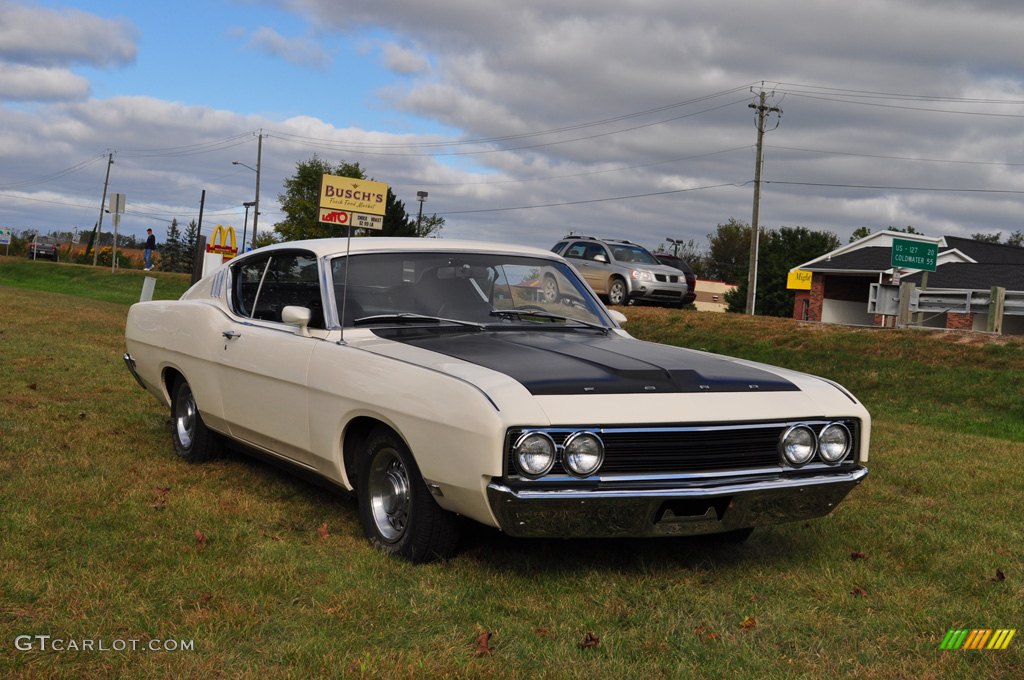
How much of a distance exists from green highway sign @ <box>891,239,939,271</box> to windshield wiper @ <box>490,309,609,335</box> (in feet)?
55.5

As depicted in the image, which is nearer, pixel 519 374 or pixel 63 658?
pixel 63 658

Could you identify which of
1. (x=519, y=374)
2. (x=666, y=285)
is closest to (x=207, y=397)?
(x=519, y=374)

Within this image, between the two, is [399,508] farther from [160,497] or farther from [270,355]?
[160,497]

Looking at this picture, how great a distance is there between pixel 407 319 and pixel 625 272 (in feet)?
59.6

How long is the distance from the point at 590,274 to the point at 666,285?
5.89 feet

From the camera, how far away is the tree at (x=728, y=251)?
10319cm

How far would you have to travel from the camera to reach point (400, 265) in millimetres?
5637

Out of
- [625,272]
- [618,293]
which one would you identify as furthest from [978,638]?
[618,293]

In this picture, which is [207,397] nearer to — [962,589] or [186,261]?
[962,589]

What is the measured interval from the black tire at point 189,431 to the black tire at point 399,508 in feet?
6.81

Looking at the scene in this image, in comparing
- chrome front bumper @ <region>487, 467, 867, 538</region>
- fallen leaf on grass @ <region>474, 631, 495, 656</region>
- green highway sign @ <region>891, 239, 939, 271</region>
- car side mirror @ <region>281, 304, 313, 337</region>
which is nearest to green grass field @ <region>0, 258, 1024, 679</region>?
fallen leaf on grass @ <region>474, 631, 495, 656</region>

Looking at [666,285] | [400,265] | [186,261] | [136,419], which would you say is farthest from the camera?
[186,261]

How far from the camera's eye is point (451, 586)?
4.37 metres

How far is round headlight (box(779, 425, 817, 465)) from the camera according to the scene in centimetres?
456
